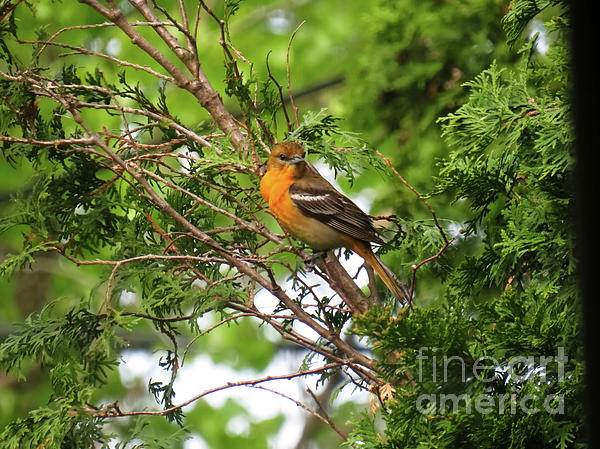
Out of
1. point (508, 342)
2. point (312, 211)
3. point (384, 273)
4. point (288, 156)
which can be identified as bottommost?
point (508, 342)

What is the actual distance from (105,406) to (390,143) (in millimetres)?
3248

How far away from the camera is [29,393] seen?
30.5ft

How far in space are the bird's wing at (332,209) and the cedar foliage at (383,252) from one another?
1.07 ft

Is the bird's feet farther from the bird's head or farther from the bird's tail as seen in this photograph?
the bird's head

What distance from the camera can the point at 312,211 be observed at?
4242 mm

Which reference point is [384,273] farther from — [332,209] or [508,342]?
[508,342]

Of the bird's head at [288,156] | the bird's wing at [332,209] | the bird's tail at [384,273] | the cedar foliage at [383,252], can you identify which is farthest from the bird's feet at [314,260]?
the bird's head at [288,156]

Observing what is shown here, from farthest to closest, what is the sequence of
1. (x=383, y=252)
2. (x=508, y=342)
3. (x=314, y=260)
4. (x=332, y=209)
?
(x=332, y=209), (x=383, y=252), (x=314, y=260), (x=508, y=342)

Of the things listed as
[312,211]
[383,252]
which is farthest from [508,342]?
[312,211]

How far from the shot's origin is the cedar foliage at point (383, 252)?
237cm

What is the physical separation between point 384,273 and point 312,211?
0.84 m

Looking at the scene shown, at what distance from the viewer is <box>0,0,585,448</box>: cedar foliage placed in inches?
93.1

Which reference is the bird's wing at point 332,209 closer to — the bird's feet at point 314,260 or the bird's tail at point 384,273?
the bird's tail at point 384,273

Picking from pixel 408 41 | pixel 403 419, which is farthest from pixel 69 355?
pixel 408 41
